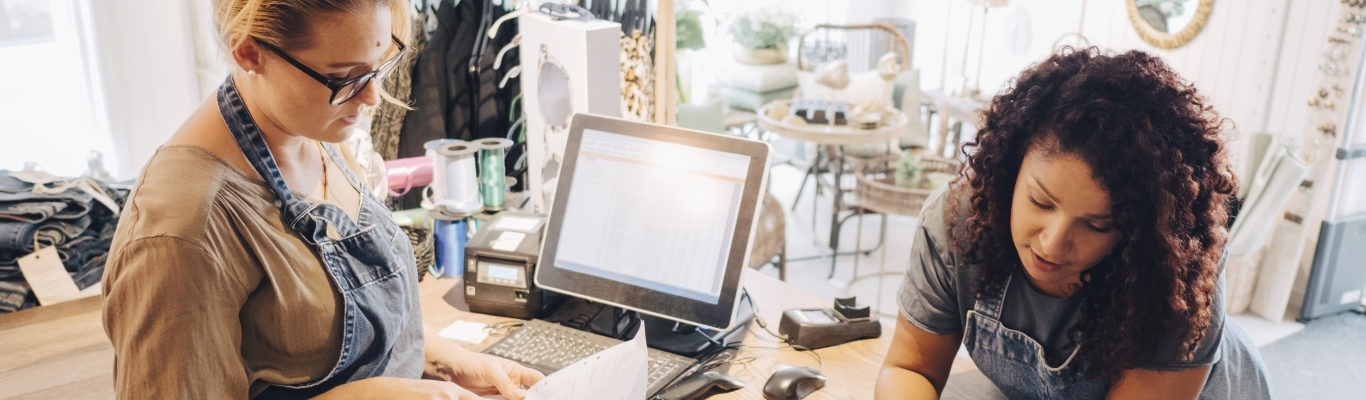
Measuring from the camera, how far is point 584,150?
1.56m

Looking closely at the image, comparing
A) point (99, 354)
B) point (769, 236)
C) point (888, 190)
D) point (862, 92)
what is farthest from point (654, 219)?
point (862, 92)

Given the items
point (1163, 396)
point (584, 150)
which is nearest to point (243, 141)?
point (584, 150)

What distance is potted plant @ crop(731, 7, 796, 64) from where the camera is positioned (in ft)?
17.3

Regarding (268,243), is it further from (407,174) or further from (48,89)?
(48,89)

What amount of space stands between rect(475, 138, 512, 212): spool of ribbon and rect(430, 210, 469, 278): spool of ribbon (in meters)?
0.14

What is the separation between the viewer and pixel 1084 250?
3.84 ft

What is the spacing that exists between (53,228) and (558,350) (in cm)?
104

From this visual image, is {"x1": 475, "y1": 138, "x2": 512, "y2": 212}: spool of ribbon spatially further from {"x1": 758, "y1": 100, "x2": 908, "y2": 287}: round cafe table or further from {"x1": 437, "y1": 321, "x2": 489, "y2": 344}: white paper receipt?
{"x1": 758, "y1": 100, "x2": 908, "y2": 287}: round cafe table

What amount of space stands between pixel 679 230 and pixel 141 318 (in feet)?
2.65

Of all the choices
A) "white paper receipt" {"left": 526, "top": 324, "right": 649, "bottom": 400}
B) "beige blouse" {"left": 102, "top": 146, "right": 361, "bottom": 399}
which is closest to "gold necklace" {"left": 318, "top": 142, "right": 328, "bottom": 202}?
"beige blouse" {"left": 102, "top": 146, "right": 361, "bottom": 399}

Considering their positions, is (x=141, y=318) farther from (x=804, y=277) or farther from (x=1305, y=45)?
(x=1305, y=45)

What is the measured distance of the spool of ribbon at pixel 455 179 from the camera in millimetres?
1835

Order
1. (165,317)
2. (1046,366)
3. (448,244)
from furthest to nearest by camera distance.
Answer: (448,244), (1046,366), (165,317)

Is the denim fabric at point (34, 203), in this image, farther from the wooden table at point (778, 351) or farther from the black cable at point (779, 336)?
the black cable at point (779, 336)
